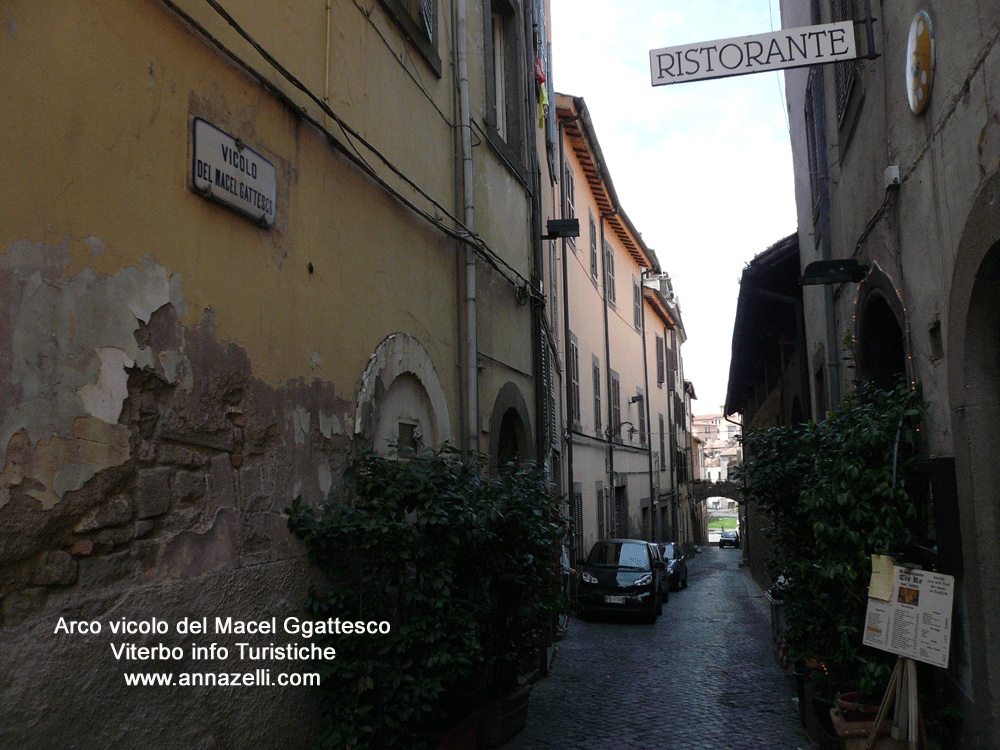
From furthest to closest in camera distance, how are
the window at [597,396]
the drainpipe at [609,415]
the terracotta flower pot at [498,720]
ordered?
the drainpipe at [609,415], the window at [597,396], the terracotta flower pot at [498,720]

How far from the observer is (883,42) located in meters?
5.38

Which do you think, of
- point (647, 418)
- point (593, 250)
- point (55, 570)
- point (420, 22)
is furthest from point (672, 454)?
point (55, 570)

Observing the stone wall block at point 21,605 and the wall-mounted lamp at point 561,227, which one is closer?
the stone wall block at point 21,605

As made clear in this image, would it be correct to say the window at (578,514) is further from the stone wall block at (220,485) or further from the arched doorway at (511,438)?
the stone wall block at (220,485)

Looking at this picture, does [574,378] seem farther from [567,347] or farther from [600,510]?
[600,510]

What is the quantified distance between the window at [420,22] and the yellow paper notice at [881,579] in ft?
15.6

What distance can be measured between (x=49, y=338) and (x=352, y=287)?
2.40 meters

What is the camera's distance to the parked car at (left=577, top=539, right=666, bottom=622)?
13750mm

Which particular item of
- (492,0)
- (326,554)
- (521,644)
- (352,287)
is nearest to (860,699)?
(521,644)

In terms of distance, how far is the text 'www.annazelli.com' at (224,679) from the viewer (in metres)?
3.27

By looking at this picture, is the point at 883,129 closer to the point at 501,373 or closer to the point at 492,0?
the point at 501,373

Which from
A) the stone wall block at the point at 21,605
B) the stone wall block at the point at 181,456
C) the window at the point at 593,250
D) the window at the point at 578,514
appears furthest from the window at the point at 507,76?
the window at the point at 593,250

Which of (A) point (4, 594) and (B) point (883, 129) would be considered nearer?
(A) point (4, 594)

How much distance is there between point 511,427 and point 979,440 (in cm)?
560
